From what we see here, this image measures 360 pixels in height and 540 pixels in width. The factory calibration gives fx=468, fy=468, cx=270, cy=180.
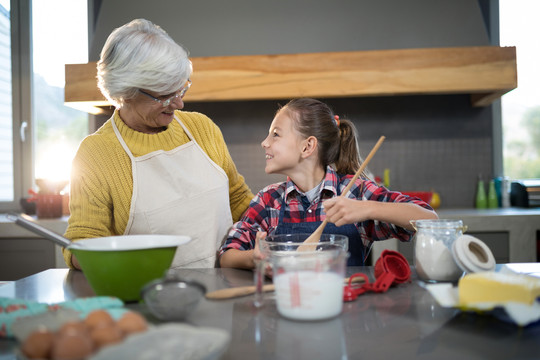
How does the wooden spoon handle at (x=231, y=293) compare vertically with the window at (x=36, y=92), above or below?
below

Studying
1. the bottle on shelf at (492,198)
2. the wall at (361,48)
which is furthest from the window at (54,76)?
the bottle on shelf at (492,198)

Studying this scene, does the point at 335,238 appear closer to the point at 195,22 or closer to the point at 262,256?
the point at 262,256

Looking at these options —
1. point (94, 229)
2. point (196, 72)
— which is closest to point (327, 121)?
point (94, 229)

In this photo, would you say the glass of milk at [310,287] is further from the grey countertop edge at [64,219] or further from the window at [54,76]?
the window at [54,76]

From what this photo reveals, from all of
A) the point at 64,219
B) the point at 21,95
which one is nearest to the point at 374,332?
the point at 64,219

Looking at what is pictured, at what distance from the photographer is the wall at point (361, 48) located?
10.2 feet

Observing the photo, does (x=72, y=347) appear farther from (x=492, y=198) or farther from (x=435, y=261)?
(x=492, y=198)

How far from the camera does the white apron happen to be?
56.6 inches

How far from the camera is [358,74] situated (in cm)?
263

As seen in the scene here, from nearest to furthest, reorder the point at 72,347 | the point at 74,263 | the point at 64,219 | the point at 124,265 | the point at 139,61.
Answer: the point at 72,347 < the point at 124,265 < the point at 74,263 < the point at 139,61 < the point at 64,219

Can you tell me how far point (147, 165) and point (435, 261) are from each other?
2.94 feet

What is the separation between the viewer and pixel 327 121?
1676mm

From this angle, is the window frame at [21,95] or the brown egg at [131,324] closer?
the brown egg at [131,324]

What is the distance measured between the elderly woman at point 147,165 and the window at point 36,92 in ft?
6.73
